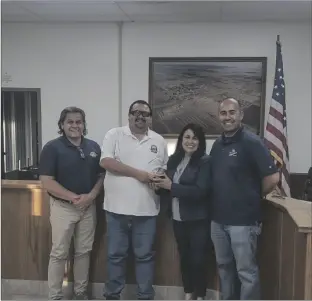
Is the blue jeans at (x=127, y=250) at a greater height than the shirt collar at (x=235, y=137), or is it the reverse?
the shirt collar at (x=235, y=137)

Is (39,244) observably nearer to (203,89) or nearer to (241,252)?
(241,252)

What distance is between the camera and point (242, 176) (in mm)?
Result: 2287

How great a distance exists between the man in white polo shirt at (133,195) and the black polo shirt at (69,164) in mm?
111

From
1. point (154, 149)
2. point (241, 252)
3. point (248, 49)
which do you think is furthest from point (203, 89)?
point (241, 252)

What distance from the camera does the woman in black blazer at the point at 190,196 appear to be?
245 cm

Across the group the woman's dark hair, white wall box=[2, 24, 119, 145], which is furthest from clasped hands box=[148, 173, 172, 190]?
white wall box=[2, 24, 119, 145]

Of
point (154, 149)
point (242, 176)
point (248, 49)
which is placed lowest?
point (242, 176)

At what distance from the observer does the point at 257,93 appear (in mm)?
4895

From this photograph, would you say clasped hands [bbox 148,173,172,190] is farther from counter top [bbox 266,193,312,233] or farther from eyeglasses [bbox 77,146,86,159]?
counter top [bbox 266,193,312,233]

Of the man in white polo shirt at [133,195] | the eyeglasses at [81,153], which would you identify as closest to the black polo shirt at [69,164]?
the eyeglasses at [81,153]

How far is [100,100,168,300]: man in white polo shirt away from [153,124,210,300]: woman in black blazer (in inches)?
4.4

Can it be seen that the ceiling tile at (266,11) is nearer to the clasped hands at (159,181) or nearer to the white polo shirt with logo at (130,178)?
the white polo shirt with logo at (130,178)

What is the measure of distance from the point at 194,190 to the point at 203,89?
2.76m

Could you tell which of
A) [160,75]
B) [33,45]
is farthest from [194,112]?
[33,45]
